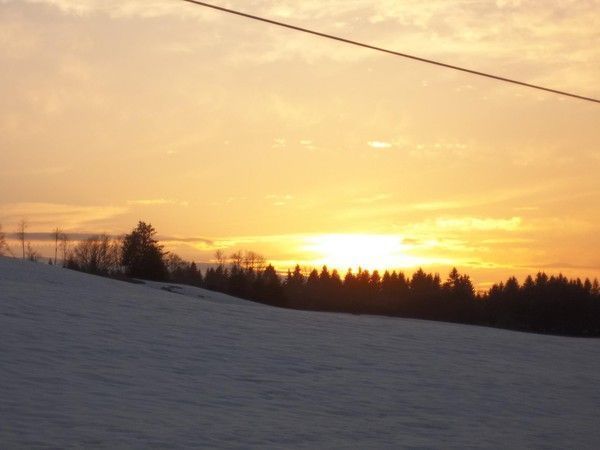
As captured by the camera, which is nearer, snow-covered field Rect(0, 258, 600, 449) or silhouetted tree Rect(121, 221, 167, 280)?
snow-covered field Rect(0, 258, 600, 449)

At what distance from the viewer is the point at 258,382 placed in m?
17.2

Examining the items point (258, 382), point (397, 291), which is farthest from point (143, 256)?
point (397, 291)

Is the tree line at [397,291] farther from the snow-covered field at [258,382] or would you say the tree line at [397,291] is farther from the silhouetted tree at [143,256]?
the snow-covered field at [258,382]

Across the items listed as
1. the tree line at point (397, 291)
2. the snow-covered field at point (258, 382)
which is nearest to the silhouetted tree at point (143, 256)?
the tree line at point (397, 291)

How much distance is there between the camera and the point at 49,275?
3303cm

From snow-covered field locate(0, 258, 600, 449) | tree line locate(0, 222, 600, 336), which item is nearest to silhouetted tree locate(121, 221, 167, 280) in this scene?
tree line locate(0, 222, 600, 336)

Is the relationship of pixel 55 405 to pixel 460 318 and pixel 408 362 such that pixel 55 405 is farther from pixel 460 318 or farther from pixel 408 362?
pixel 460 318

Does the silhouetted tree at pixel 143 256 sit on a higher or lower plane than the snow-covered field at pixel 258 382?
higher

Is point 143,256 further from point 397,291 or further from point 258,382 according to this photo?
point 397,291

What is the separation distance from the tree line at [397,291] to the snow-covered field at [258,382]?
42.6 meters

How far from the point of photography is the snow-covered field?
12680mm

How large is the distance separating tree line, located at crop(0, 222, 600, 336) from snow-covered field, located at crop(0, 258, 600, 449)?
42601 millimetres

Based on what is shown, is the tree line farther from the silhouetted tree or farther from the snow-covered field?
the snow-covered field

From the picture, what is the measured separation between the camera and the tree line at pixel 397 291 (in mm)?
80062
